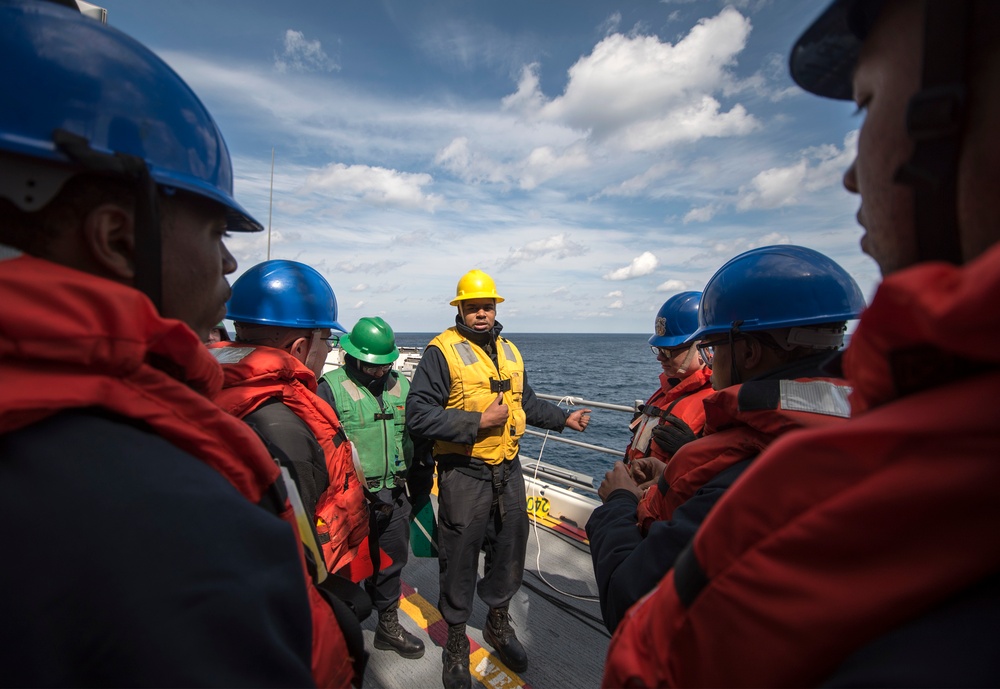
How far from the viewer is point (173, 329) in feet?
2.78

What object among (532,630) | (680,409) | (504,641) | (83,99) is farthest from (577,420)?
(83,99)

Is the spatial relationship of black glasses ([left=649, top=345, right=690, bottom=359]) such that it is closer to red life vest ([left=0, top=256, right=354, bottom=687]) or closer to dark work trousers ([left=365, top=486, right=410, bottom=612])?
dark work trousers ([left=365, top=486, right=410, bottom=612])

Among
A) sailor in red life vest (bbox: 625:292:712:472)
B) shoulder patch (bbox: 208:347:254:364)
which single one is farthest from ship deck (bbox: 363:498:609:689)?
shoulder patch (bbox: 208:347:254:364)

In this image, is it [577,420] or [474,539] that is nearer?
[474,539]

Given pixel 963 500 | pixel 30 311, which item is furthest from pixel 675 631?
pixel 30 311

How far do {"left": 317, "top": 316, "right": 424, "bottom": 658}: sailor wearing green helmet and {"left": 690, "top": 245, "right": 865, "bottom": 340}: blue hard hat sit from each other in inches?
109

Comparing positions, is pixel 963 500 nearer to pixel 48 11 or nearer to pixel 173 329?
pixel 173 329

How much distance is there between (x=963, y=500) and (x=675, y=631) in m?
0.42

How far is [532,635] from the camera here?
11.5 ft

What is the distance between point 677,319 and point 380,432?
8.31 feet

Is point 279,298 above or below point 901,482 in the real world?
above

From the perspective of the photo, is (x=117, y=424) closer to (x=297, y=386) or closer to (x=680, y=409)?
(x=297, y=386)

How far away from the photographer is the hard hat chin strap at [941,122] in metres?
0.61

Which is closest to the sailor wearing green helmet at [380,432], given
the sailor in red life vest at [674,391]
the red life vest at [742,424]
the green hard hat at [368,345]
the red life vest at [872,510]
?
the green hard hat at [368,345]
